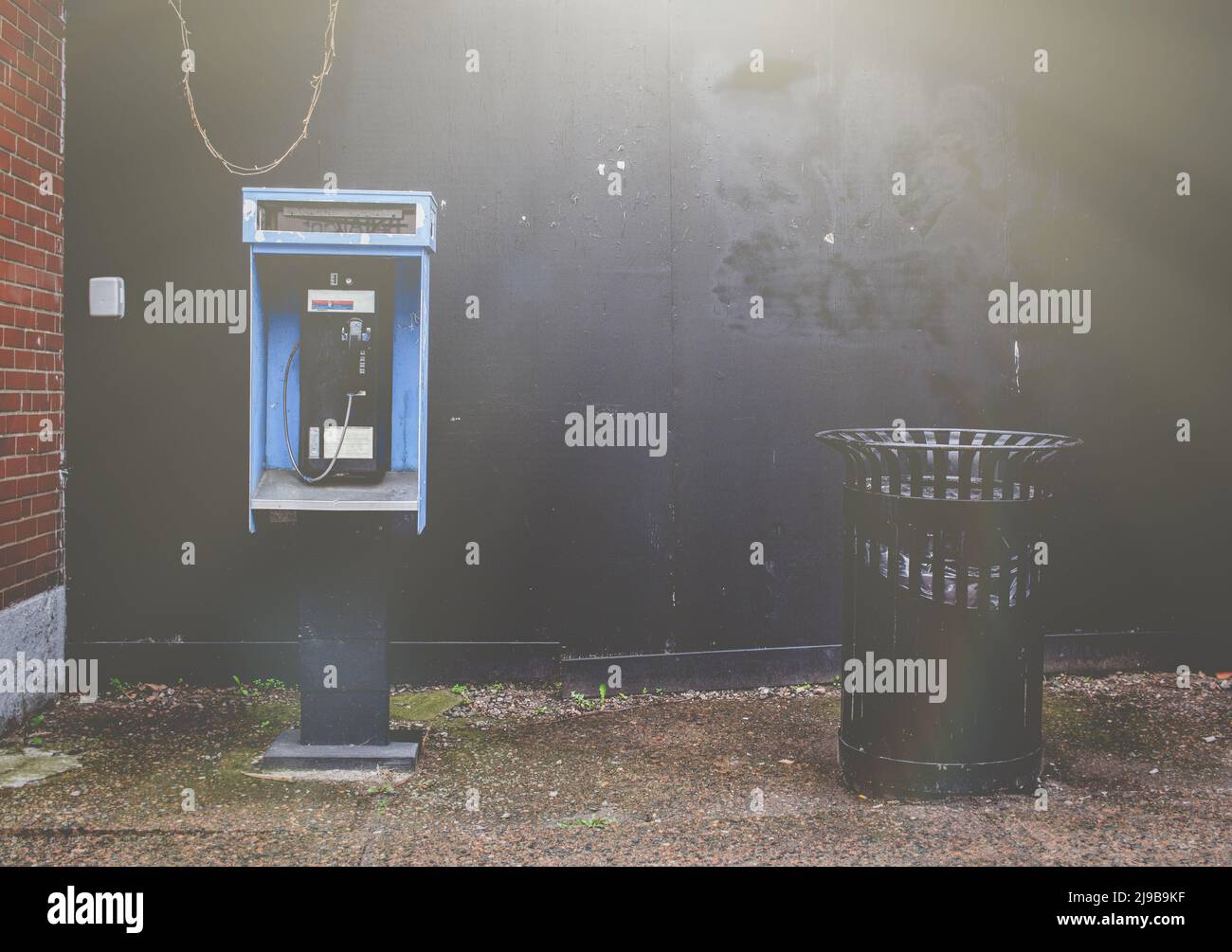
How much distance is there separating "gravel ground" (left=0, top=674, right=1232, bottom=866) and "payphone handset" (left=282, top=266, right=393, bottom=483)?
121 centimetres

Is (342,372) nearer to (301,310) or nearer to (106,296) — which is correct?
(301,310)

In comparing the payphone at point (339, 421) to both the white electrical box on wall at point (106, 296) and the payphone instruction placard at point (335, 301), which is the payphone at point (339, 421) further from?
the white electrical box on wall at point (106, 296)

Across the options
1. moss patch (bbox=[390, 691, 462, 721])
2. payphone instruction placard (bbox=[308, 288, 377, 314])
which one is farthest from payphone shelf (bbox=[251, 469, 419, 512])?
moss patch (bbox=[390, 691, 462, 721])

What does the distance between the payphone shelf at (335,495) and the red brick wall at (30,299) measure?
1328mm

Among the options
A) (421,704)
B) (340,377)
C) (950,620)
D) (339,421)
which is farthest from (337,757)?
(950,620)

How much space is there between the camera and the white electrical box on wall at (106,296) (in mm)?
4848

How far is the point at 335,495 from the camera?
387 centimetres

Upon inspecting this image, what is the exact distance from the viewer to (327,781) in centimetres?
396

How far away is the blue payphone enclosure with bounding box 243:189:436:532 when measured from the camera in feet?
12.4

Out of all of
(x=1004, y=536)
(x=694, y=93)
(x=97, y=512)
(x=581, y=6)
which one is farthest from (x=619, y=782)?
(x=581, y=6)

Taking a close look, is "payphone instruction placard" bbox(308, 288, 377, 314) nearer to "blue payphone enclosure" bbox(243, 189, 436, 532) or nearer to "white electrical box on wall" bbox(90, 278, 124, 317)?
"blue payphone enclosure" bbox(243, 189, 436, 532)

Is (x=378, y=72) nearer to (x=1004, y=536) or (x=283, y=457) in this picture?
(x=283, y=457)

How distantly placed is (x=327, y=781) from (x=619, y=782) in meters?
1.10

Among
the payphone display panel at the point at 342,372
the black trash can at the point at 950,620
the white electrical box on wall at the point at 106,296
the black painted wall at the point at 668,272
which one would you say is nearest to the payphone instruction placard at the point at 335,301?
the payphone display panel at the point at 342,372
